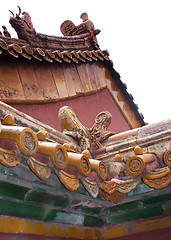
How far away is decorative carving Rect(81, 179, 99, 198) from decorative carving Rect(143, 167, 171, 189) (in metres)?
0.58

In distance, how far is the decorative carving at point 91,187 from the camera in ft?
7.95

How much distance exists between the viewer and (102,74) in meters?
7.29

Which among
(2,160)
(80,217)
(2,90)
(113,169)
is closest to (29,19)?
(2,90)

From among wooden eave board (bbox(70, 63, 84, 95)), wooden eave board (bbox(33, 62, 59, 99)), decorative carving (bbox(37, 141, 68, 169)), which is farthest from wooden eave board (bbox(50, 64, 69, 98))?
decorative carving (bbox(37, 141, 68, 169))

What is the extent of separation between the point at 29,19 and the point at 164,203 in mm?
4533

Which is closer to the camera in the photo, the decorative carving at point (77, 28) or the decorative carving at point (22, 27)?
the decorative carving at point (22, 27)

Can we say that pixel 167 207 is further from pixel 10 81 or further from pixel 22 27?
pixel 22 27

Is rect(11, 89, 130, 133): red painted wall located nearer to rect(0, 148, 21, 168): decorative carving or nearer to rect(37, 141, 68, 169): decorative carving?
rect(37, 141, 68, 169): decorative carving

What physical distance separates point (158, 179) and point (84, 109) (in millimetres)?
3640

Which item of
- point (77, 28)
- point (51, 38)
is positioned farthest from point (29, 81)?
point (77, 28)

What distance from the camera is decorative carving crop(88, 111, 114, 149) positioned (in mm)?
3906

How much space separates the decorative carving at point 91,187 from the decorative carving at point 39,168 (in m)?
0.40

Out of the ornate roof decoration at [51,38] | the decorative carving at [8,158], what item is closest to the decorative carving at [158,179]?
the decorative carving at [8,158]

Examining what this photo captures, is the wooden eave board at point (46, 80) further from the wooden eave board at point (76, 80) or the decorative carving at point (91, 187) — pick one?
the decorative carving at point (91, 187)
